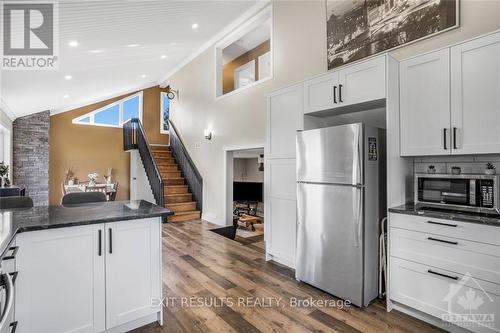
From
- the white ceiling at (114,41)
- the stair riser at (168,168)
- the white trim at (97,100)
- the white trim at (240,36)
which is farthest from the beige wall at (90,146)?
the white trim at (240,36)

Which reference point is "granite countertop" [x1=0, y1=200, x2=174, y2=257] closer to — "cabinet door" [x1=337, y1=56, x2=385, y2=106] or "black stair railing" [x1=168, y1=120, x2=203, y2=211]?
"cabinet door" [x1=337, y1=56, x2=385, y2=106]

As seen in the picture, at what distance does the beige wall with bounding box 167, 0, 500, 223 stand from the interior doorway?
21 cm

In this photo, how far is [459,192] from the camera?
2293mm

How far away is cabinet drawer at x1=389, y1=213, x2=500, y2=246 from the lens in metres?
1.90

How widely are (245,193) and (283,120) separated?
4.48 metres

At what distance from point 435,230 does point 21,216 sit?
3.29 metres

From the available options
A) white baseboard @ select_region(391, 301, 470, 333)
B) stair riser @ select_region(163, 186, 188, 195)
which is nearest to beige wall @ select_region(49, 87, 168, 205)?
stair riser @ select_region(163, 186, 188, 195)

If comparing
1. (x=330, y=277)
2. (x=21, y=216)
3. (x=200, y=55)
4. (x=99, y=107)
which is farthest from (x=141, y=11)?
(x=99, y=107)

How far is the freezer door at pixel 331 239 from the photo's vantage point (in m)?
2.48

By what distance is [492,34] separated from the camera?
2.05 m

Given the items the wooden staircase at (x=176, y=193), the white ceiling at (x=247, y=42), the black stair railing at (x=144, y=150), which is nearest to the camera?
the black stair railing at (x=144, y=150)

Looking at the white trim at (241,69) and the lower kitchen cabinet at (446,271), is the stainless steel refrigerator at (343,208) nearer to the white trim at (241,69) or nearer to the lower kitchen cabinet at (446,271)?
the lower kitchen cabinet at (446,271)

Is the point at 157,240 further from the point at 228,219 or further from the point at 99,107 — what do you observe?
the point at 99,107

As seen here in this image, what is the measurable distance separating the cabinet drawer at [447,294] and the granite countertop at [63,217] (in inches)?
85.4
